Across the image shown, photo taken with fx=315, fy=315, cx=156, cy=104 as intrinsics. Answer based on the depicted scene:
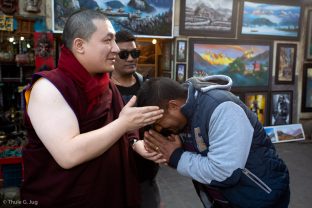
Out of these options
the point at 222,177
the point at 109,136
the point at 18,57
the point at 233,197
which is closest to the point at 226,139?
the point at 222,177

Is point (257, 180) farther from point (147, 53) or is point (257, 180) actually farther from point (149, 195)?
point (147, 53)

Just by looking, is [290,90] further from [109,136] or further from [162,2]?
[109,136]

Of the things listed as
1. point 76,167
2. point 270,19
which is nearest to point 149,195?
point 76,167

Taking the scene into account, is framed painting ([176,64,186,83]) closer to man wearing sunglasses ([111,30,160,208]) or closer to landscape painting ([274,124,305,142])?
landscape painting ([274,124,305,142])

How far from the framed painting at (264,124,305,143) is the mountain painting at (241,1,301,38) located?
7.37ft

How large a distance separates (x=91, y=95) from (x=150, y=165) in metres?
0.75

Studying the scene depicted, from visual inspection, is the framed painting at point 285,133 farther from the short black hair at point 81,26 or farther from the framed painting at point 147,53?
the short black hair at point 81,26

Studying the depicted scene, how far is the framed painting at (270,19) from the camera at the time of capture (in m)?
7.35

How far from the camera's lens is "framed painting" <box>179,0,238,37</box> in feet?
22.3

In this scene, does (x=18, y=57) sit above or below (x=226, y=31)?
below

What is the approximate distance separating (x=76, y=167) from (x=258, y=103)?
6.75 meters

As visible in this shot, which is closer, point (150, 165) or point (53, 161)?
point (53, 161)

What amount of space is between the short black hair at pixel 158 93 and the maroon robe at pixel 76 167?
25 cm

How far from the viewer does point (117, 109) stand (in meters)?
1.87
